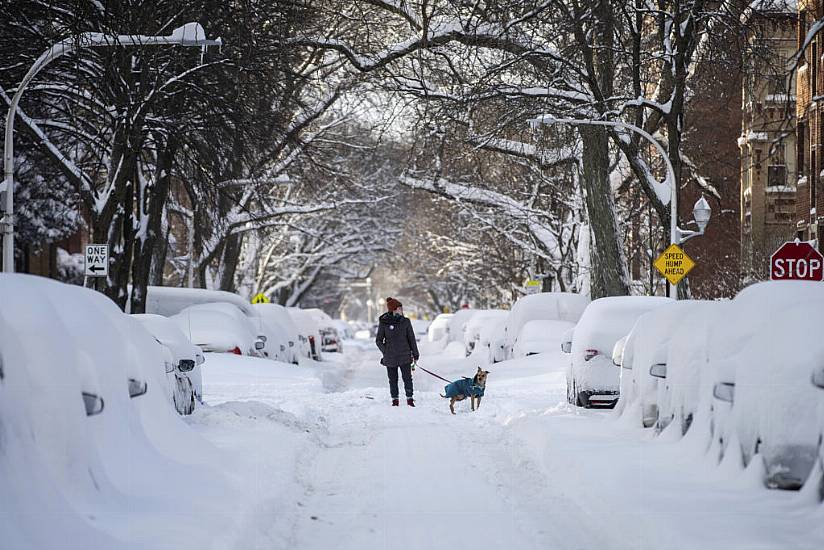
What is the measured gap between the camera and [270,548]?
26.2 ft

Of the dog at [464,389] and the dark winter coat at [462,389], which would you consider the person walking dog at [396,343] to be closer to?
the dog at [464,389]

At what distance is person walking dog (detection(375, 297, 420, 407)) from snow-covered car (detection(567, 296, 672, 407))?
2599mm

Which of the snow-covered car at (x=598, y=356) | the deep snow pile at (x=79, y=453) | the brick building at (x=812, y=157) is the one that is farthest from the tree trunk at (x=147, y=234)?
the deep snow pile at (x=79, y=453)

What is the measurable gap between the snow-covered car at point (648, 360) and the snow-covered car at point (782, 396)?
2594 mm

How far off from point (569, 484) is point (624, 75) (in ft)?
81.4

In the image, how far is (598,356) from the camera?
18.4m

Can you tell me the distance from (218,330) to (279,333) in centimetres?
712

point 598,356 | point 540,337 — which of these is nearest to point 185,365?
point 598,356

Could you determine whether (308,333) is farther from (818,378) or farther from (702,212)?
(818,378)

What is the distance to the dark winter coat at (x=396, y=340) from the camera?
20.2m

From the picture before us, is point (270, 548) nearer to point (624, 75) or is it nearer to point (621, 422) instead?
point (621, 422)

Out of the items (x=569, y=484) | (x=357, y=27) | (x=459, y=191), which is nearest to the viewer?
(x=569, y=484)

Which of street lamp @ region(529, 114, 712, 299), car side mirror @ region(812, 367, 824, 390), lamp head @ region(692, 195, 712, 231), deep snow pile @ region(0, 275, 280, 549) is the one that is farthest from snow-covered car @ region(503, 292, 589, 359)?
car side mirror @ region(812, 367, 824, 390)

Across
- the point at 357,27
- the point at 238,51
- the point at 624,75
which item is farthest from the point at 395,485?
the point at 624,75
